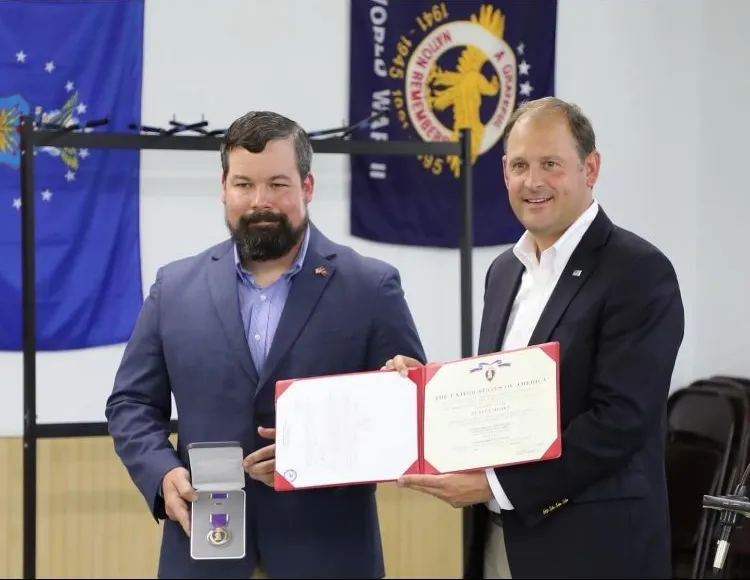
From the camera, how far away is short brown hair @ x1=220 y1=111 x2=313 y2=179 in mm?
2449

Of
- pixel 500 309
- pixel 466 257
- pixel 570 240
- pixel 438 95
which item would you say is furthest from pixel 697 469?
pixel 570 240

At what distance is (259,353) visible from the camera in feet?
8.11

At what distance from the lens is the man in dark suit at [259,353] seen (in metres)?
2.42

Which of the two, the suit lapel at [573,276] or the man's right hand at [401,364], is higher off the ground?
the suit lapel at [573,276]

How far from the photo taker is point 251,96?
4738mm

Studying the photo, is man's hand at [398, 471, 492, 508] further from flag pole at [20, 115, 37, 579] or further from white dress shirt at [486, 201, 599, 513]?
flag pole at [20, 115, 37, 579]

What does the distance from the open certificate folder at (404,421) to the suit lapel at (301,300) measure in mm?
101

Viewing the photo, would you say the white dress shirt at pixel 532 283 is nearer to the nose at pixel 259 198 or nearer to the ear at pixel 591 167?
the ear at pixel 591 167

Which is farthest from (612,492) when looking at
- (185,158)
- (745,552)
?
(185,158)

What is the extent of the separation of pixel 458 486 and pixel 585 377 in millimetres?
394

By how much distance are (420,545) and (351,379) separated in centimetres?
275

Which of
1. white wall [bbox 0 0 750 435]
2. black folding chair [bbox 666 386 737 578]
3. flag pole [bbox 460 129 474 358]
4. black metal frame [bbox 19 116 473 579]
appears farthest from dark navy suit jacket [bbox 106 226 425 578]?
black folding chair [bbox 666 386 737 578]

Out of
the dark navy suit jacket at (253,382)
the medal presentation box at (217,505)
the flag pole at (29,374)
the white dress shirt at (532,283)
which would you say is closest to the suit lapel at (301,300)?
the dark navy suit jacket at (253,382)

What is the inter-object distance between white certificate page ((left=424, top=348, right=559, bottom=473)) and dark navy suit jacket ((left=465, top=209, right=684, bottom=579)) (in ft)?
0.17
